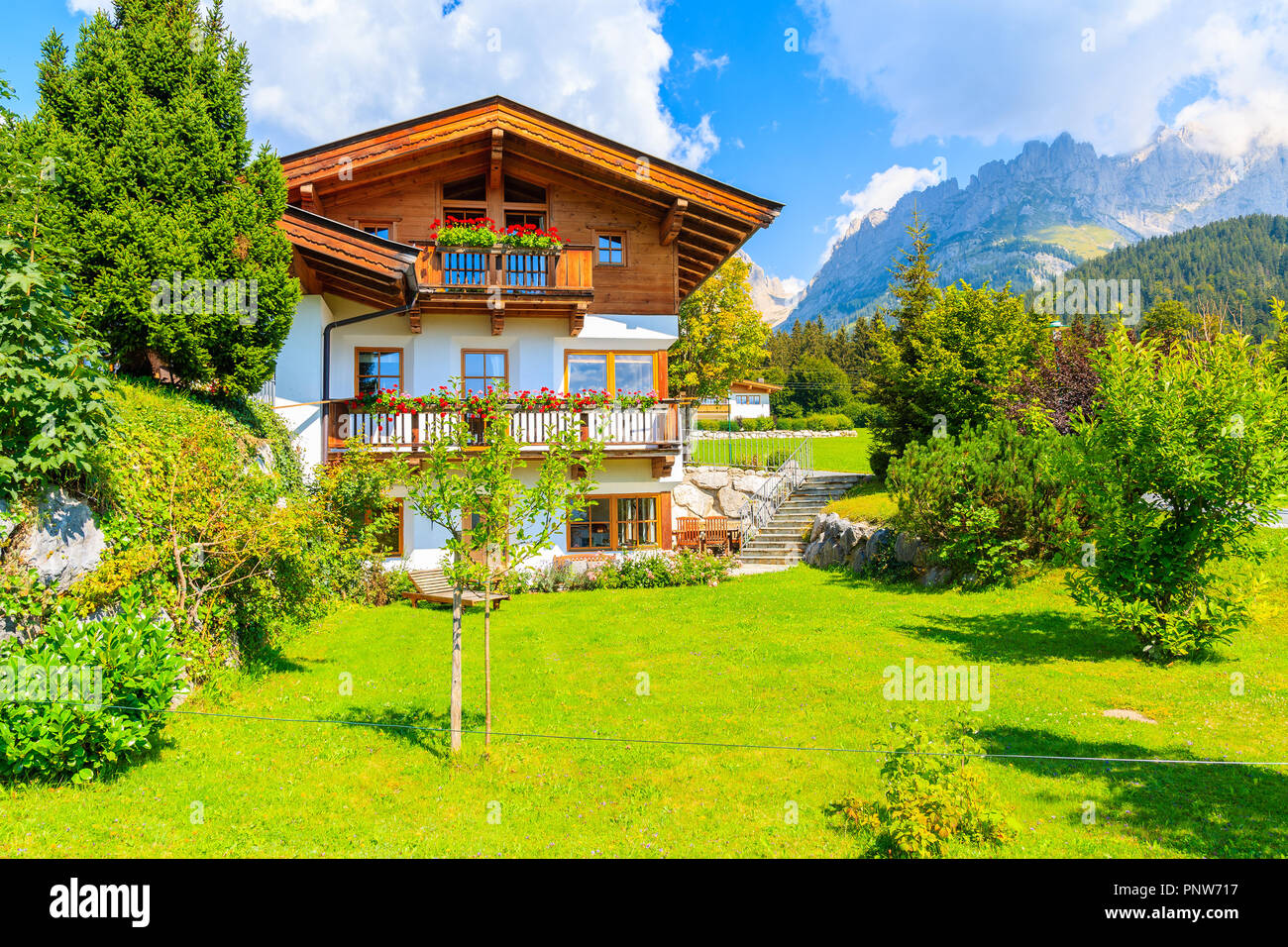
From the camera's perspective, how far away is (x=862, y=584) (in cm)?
1881

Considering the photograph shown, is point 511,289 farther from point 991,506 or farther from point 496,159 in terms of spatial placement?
point 991,506

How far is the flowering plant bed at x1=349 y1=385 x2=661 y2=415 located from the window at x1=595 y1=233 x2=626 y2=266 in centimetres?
395

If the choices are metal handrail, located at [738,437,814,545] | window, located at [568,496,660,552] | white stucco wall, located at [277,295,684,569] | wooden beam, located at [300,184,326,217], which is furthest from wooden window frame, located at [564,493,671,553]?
wooden beam, located at [300,184,326,217]

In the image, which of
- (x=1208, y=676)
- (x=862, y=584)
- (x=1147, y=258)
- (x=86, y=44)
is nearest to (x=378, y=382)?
(x=86, y=44)

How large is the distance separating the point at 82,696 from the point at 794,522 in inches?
826

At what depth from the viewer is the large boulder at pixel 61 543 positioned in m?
8.02

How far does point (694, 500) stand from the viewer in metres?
28.7

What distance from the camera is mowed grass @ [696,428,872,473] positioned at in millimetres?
Answer: 34844

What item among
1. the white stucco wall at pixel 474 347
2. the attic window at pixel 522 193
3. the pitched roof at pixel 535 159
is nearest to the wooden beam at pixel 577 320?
the white stucco wall at pixel 474 347

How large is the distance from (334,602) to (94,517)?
12.1ft

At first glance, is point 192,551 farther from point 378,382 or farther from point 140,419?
point 378,382

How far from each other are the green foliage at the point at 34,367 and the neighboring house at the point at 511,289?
32.7 ft

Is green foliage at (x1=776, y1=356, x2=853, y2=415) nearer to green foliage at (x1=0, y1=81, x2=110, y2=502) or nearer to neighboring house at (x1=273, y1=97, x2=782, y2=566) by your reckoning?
neighboring house at (x1=273, y1=97, x2=782, y2=566)

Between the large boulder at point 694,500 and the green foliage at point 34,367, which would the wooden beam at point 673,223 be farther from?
the green foliage at point 34,367
